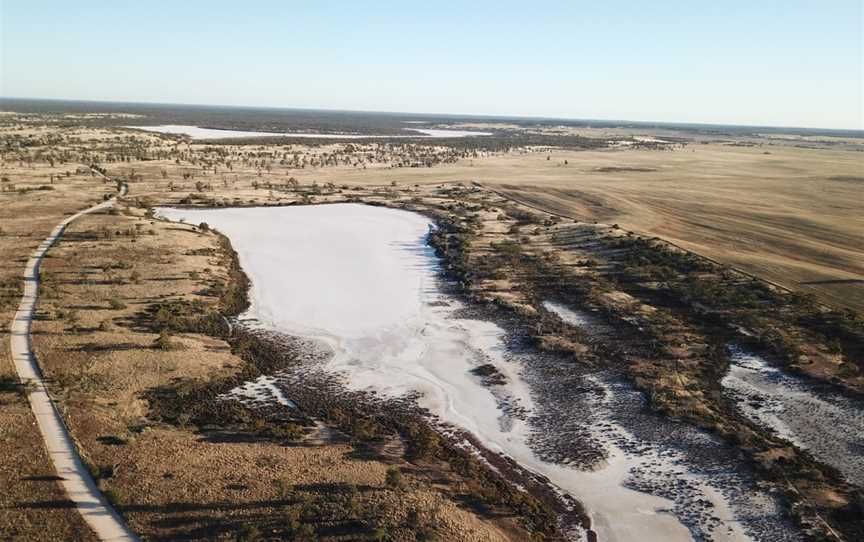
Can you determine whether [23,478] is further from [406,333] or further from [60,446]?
[406,333]

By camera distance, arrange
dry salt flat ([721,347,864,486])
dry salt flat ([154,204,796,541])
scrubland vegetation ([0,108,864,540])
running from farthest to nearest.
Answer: dry salt flat ([721,347,864,486]) < dry salt flat ([154,204,796,541]) < scrubland vegetation ([0,108,864,540])

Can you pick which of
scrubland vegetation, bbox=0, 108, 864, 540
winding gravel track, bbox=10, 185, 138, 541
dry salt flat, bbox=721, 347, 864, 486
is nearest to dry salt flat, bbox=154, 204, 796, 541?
scrubland vegetation, bbox=0, 108, 864, 540

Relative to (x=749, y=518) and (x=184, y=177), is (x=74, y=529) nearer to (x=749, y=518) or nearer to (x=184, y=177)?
(x=749, y=518)

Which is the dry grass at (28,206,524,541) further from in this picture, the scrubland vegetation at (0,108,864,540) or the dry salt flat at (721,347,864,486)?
the dry salt flat at (721,347,864,486)

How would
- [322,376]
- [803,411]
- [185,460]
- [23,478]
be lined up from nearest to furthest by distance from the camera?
[23,478]
[185,460]
[803,411]
[322,376]

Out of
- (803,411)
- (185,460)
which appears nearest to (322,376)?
(185,460)
